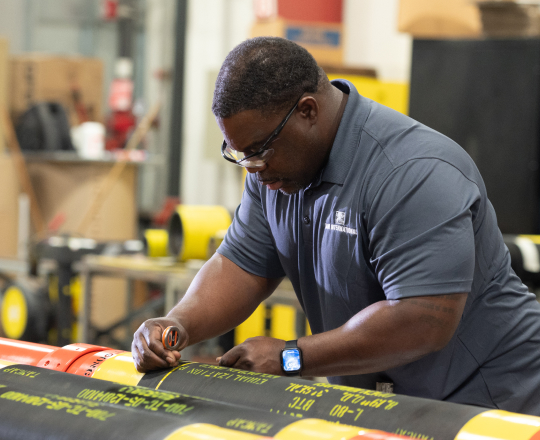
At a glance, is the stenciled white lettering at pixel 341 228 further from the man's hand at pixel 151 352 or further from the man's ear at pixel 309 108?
the man's hand at pixel 151 352

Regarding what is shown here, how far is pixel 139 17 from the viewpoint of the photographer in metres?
7.03

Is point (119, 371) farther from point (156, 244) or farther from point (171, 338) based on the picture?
point (156, 244)

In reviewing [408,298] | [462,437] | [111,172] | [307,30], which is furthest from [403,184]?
[111,172]

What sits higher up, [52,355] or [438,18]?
[438,18]

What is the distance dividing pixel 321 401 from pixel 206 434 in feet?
0.95

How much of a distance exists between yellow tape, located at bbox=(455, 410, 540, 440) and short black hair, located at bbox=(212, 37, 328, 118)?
669 millimetres

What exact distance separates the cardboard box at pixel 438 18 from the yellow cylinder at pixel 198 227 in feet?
4.95

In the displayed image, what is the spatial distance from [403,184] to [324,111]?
0.25 metres

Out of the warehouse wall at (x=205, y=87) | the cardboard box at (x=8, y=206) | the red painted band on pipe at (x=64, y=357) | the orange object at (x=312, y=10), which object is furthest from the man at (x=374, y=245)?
the warehouse wall at (x=205, y=87)

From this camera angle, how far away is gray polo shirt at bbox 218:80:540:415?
1.27 meters

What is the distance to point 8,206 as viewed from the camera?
5.54 meters

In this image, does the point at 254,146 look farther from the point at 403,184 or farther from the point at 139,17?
the point at 139,17

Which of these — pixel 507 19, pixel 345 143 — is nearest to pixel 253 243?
pixel 345 143

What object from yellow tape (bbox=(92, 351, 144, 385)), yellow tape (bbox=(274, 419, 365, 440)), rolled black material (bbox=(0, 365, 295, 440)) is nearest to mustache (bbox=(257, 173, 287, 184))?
yellow tape (bbox=(92, 351, 144, 385))
